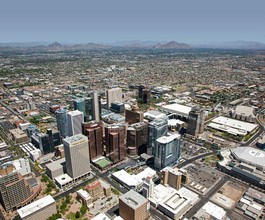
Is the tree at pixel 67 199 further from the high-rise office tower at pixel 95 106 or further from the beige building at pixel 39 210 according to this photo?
the high-rise office tower at pixel 95 106

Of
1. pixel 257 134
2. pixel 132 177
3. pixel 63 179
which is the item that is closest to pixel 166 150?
pixel 132 177

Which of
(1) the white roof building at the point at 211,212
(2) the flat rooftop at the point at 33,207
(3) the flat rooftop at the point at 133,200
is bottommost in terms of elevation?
(1) the white roof building at the point at 211,212

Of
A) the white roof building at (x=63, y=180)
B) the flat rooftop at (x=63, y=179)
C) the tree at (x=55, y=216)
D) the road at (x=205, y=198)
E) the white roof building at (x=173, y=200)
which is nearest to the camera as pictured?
the tree at (x=55, y=216)

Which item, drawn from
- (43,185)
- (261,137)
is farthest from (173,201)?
(261,137)

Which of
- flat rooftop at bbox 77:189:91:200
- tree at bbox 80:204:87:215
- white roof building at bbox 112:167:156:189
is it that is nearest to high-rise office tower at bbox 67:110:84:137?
white roof building at bbox 112:167:156:189

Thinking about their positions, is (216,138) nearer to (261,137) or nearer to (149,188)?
(261,137)

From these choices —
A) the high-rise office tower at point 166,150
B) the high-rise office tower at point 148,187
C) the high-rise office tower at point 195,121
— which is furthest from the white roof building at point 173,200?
the high-rise office tower at point 195,121

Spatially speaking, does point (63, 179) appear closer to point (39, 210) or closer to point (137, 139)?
point (39, 210)
